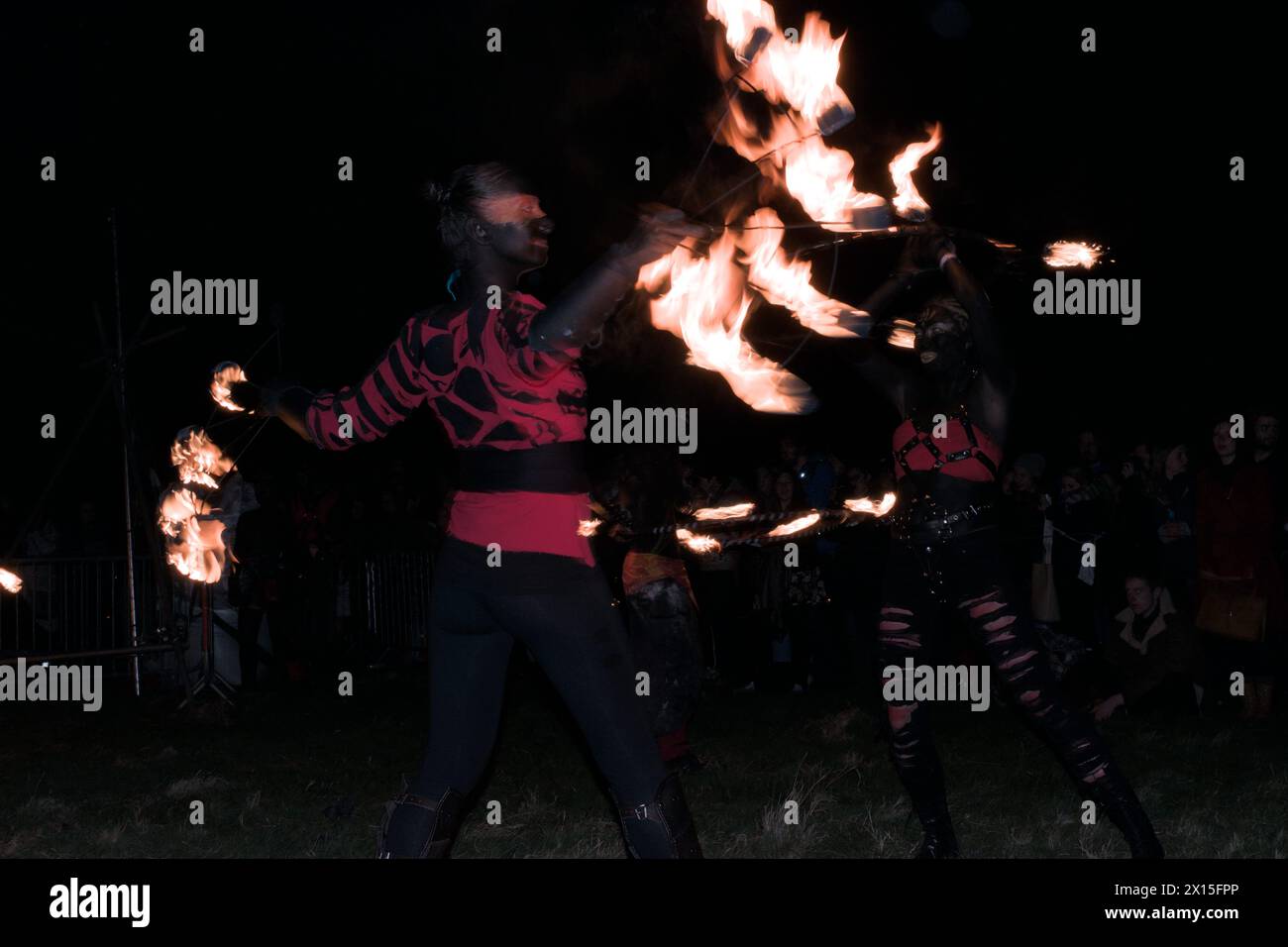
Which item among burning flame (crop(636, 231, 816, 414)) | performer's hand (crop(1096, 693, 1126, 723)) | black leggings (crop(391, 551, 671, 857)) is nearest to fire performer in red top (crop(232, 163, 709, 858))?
black leggings (crop(391, 551, 671, 857))

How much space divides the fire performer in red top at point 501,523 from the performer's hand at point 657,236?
7cm

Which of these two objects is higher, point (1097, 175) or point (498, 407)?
point (1097, 175)

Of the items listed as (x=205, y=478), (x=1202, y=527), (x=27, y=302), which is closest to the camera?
(x=205, y=478)

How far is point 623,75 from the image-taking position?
1174 centimetres

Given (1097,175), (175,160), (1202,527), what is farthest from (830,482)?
(175,160)

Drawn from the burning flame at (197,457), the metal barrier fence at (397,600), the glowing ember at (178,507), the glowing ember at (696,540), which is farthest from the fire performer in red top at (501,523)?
the metal barrier fence at (397,600)

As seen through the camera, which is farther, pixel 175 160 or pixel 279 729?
pixel 175 160

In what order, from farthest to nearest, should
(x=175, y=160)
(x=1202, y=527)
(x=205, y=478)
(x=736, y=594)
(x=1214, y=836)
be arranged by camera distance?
(x=175, y=160), (x=736, y=594), (x=1202, y=527), (x=205, y=478), (x=1214, y=836)

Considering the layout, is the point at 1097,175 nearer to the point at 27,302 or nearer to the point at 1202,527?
the point at 1202,527

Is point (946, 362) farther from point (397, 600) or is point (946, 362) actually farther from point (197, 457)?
point (397, 600)

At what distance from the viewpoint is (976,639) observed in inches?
199

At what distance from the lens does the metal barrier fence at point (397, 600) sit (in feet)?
45.2

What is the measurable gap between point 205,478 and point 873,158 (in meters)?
8.80
